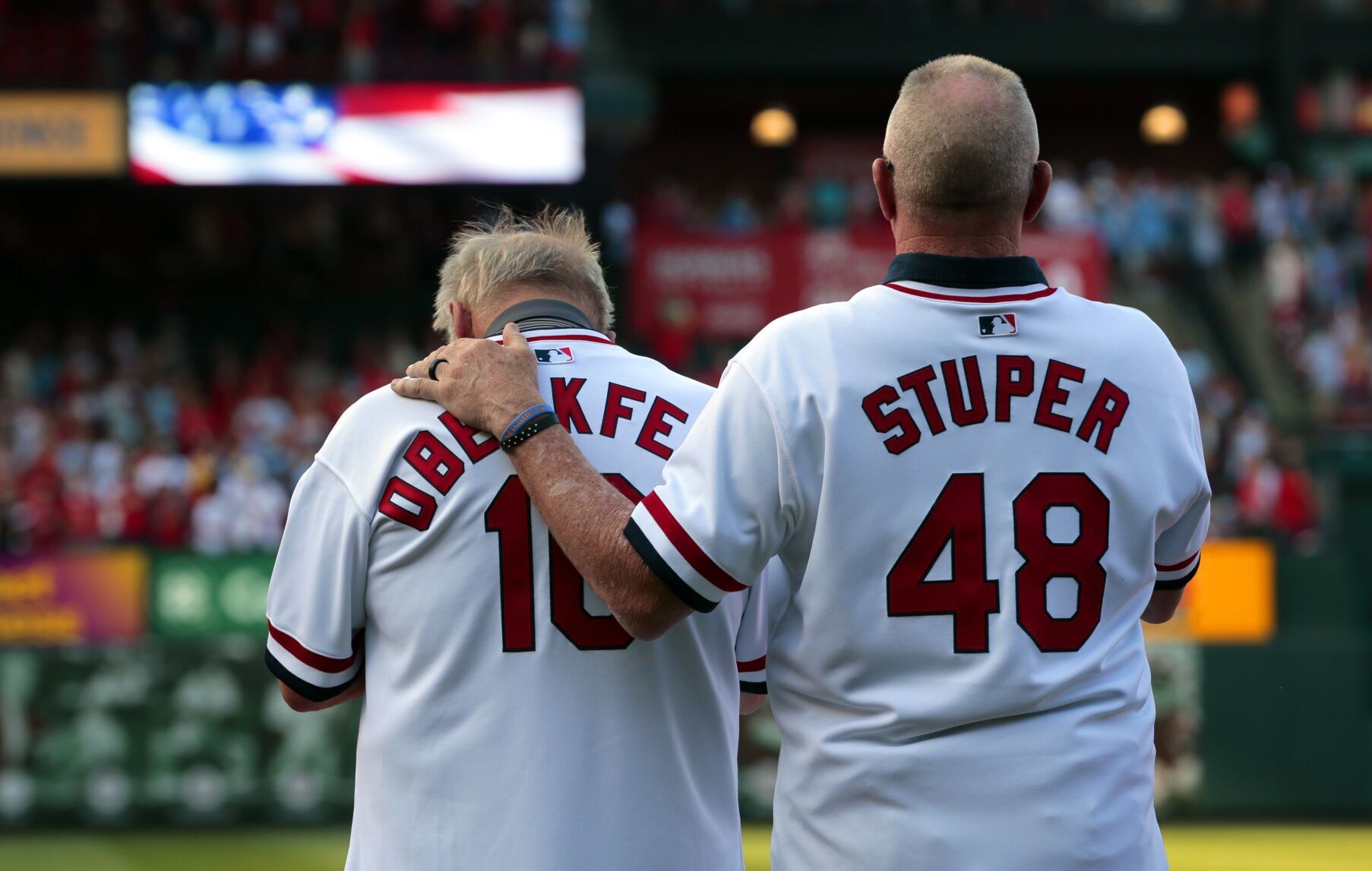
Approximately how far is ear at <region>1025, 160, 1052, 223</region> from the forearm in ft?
2.56

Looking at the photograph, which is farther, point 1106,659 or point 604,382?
point 604,382

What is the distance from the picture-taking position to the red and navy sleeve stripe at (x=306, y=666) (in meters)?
2.74

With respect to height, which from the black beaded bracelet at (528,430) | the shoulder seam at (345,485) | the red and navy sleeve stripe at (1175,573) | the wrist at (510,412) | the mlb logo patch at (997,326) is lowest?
the red and navy sleeve stripe at (1175,573)

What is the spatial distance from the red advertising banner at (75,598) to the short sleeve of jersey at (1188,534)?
1065 centimetres

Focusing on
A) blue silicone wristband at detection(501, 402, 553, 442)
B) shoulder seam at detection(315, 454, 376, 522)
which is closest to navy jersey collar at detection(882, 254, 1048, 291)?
blue silicone wristband at detection(501, 402, 553, 442)

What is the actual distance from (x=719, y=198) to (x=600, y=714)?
22731 millimetres

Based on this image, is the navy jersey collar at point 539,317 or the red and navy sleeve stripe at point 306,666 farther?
the navy jersey collar at point 539,317

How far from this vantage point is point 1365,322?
18.2 metres

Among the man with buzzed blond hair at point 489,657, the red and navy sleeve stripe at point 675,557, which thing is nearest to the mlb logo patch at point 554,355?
the man with buzzed blond hair at point 489,657

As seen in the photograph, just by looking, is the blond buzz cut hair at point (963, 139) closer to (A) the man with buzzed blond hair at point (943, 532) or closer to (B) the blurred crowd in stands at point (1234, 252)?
(A) the man with buzzed blond hair at point (943, 532)

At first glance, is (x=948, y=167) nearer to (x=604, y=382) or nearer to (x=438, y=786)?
(x=604, y=382)

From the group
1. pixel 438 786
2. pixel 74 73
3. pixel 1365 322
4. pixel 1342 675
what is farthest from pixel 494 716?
pixel 1365 322

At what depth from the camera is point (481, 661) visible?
267 cm

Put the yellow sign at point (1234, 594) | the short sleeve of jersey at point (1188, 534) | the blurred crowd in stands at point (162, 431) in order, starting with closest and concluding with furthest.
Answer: the short sleeve of jersey at point (1188, 534) < the yellow sign at point (1234, 594) < the blurred crowd in stands at point (162, 431)
